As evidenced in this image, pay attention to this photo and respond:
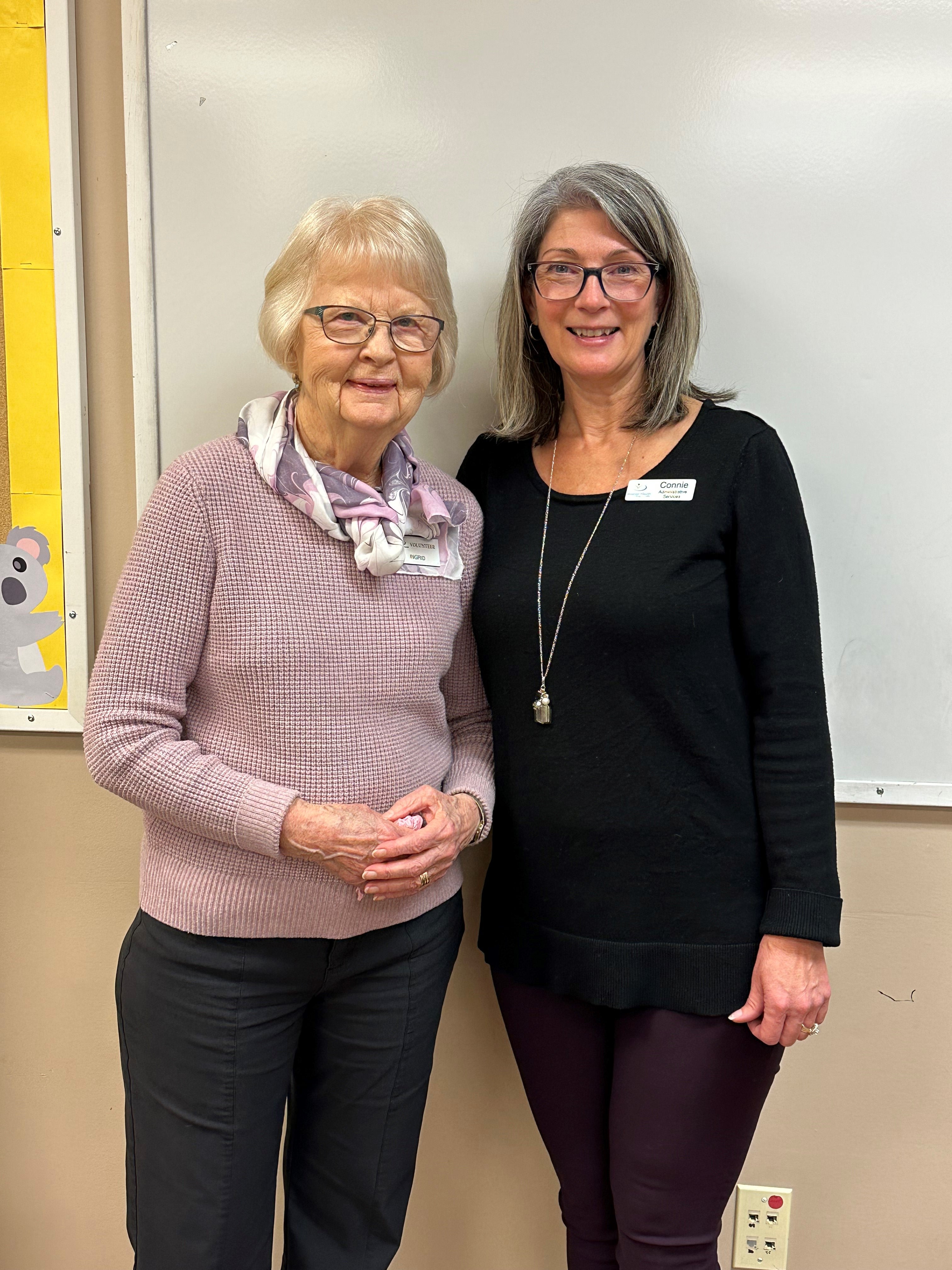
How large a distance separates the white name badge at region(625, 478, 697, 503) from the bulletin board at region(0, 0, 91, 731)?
37.1 inches

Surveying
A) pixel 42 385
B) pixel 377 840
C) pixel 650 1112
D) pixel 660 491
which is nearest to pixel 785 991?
A: pixel 650 1112

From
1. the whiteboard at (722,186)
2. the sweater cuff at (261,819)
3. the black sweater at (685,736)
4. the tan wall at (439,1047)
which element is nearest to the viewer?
the sweater cuff at (261,819)

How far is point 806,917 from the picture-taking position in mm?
1153

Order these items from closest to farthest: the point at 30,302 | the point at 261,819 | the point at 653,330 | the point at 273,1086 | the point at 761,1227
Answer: the point at 261,819 < the point at 273,1086 < the point at 653,330 < the point at 30,302 < the point at 761,1227

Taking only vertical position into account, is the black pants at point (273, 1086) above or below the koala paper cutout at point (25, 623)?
below

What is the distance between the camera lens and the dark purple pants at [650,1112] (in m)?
1.20

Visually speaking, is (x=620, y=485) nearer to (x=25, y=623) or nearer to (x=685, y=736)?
(x=685, y=736)

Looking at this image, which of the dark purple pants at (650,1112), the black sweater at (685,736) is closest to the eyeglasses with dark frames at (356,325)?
the black sweater at (685,736)

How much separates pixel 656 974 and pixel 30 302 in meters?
1.46

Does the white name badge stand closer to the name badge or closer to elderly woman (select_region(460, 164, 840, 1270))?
elderly woman (select_region(460, 164, 840, 1270))

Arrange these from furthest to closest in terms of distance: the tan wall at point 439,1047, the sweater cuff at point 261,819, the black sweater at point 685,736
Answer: the tan wall at point 439,1047 → the black sweater at point 685,736 → the sweater cuff at point 261,819

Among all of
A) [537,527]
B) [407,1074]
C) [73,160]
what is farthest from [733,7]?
[407,1074]

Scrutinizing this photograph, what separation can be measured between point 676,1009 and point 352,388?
93cm

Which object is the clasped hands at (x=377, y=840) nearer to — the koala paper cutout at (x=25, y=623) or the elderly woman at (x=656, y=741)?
the elderly woman at (x=656, y=741)
